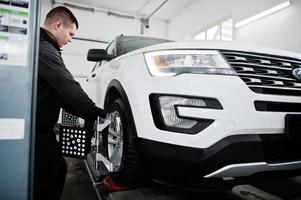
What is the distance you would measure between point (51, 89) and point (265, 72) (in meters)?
1.18

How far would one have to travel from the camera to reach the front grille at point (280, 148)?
1.11 meters

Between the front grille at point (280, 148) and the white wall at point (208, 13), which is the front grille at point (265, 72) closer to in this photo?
the front grille at point (280, 148)

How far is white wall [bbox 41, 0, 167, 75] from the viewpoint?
6832 millimetres

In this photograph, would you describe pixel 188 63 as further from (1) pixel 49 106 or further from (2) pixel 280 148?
(1) pixel 49 106

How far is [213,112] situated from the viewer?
1060 millimetres

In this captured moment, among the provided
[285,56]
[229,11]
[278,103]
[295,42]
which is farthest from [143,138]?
[229,11]

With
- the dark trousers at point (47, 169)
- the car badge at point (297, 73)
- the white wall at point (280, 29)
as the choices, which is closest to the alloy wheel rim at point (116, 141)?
the dark trousers at point (47, 169)

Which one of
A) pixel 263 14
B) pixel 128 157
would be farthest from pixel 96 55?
pixel 263 14

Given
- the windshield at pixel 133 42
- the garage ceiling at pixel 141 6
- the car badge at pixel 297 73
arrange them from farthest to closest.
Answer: the garage ceiling at pixel 141 6, the windshield at pixel 133 42, the car badge at pixel 297 73

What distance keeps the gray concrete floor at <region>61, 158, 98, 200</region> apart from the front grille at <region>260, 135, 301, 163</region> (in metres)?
1.38

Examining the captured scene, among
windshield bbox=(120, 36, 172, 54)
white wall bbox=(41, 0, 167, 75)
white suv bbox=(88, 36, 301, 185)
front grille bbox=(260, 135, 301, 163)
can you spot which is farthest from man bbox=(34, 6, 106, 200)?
white wall bbox=(41, 0, 167, 75)

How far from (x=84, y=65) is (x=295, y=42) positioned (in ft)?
17.5

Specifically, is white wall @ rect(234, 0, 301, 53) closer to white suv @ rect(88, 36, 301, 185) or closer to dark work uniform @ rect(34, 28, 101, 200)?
white suv @ rect(88, 36, 301, 185)

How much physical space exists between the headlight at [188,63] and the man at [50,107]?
0.48 meters
